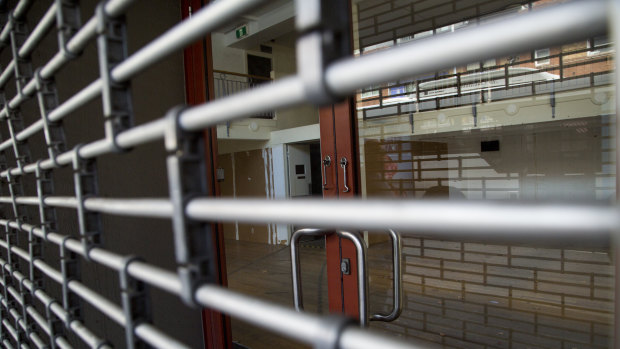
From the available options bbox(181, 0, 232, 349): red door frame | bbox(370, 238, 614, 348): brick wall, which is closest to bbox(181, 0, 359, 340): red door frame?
bbox(181, 0, 232, 349): red door frame

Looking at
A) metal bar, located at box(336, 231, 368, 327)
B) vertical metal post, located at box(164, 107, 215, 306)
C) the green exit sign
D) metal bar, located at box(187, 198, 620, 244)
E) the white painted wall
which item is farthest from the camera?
the green exit sign

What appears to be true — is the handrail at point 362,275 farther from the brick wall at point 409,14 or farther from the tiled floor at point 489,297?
the brick wall at point 409,14

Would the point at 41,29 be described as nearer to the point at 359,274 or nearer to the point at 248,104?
the point at 248,104

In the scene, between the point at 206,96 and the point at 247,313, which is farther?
the point at 206,96

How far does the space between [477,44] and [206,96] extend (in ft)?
7.43

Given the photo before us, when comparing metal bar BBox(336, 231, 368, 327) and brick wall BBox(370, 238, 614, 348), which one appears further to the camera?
brick wall BBox(370, 238, 614, 348)

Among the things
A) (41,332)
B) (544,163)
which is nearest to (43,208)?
(41,332)

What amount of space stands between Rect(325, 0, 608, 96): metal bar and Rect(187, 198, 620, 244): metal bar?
106 mm

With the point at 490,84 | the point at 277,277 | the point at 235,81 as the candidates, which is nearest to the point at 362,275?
the point at 490,84

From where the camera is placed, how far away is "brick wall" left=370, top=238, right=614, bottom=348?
8.62 ft

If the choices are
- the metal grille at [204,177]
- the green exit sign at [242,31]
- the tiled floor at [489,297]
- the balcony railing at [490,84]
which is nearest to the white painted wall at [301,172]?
the green exit sign at [242,31]

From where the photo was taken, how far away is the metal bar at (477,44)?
0.72 feet

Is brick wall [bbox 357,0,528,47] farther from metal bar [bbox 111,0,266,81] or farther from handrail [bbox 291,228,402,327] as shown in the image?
metal bar [bbox 111,0,266,81]

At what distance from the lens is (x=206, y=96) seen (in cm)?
233
